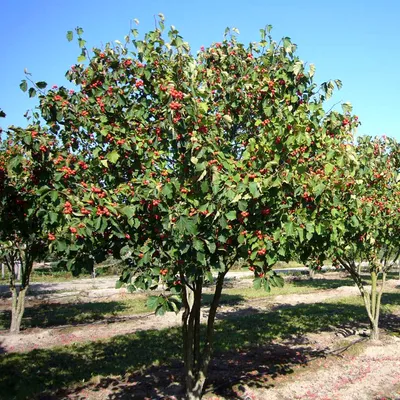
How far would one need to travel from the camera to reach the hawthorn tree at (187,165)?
201 inches

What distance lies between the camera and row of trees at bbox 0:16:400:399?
199 inches

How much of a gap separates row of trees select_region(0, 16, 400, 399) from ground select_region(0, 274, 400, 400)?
7.24 feet

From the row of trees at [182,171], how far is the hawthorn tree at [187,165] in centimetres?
2

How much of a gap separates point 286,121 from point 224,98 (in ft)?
7.61

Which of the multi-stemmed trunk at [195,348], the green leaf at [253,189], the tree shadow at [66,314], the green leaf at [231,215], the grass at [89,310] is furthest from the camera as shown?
the grass at [89,310]

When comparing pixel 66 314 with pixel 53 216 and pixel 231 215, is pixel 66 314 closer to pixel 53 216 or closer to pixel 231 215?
pixel 53 216

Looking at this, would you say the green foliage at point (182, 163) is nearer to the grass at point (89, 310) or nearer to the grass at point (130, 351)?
the grass at point (130, 351)

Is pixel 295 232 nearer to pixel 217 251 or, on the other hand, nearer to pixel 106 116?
pixel 217 251

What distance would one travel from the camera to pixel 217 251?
579 cm

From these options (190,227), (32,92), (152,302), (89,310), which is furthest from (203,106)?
(89,310)

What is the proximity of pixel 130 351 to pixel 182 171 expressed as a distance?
859cm

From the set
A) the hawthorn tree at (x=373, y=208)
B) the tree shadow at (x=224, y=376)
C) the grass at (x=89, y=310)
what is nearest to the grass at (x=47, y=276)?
the grass at (x=89, y=310)

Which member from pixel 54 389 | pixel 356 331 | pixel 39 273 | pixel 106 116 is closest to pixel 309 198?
pixel 106 116

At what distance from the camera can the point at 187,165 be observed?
19.0 feet
